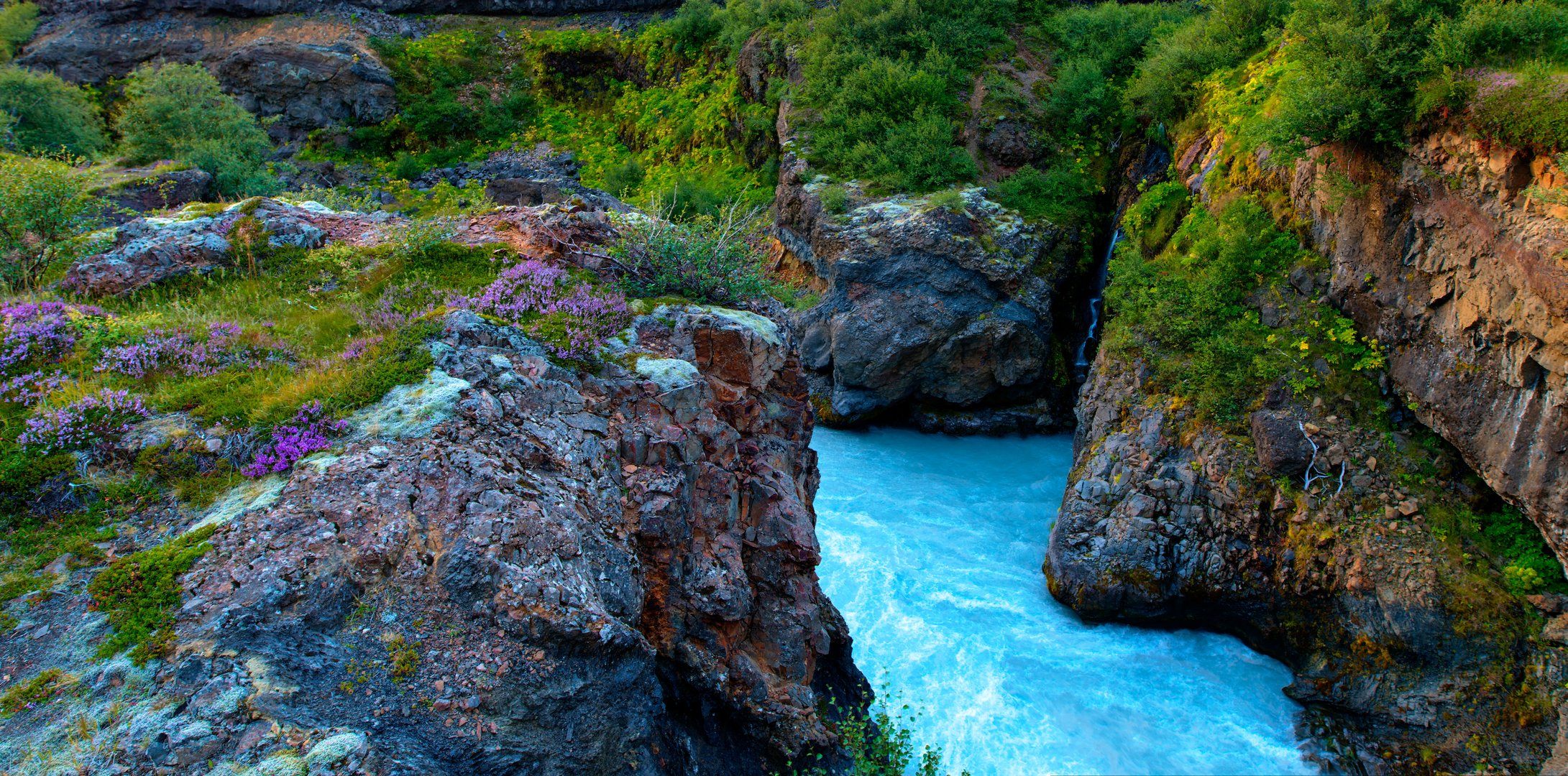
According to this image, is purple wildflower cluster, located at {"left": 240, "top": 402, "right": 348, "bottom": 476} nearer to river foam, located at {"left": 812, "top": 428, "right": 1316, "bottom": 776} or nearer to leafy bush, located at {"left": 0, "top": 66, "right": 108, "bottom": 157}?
river foam, located at {"left": 812, "top": 428, "right": 1316, "bottom": 776}

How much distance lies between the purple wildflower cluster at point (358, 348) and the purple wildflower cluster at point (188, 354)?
0.60 meters

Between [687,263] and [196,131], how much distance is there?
57.9 ft

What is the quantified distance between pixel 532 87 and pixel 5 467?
33087 millimetres

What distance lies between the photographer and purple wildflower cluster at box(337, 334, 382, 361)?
19.2 feet

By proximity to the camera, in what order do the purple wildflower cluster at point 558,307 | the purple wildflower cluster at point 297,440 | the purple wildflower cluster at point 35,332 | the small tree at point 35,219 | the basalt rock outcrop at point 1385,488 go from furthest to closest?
the basalt rock outcrop at point 1385,488
the small tree at point 35,219
the purple wildflower cluster at point 558,307
the purple wildflower cluster at point 35,332
the purple wildflower cluster at point 297,440

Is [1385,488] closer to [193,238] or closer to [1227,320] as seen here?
[1227,320]

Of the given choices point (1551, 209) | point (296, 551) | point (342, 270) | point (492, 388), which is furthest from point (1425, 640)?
point (342, 270)

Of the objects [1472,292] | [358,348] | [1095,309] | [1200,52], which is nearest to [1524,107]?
[1472,292]

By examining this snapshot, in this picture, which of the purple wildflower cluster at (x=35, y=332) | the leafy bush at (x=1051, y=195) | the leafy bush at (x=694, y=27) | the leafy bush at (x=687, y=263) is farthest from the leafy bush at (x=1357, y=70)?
the leafy bush at (x=694, y=27)

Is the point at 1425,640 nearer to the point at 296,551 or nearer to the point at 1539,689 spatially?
the point at 1539,689

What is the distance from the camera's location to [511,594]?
169 inches

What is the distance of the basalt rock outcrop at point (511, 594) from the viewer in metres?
3.59

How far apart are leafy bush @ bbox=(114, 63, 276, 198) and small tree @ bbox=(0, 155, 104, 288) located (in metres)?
6.28

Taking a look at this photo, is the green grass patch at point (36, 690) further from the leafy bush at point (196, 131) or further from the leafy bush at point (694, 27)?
the leafy bush at point (694, 27)
